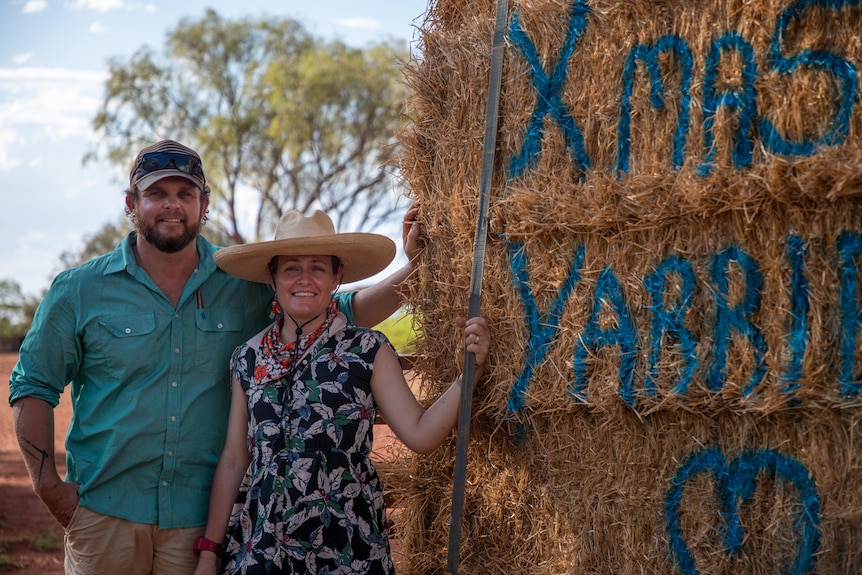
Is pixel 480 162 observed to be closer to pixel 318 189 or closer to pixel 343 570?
pixel 343 570

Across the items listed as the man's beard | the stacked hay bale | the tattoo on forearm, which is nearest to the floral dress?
the stacked hay bale

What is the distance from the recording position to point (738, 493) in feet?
9.55

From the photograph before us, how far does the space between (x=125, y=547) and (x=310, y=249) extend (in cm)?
140

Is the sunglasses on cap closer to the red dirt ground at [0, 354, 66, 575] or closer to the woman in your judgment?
the woman

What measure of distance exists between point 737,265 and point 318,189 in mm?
23444

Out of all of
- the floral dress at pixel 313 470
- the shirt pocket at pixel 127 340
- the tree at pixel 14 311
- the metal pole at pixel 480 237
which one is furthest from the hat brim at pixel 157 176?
the tree at pixel 14 311

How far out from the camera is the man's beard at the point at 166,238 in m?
3.73

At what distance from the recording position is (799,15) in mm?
2785

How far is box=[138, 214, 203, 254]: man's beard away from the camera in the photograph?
12.2ft

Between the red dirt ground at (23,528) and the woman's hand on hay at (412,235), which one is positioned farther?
the red dirt ground at (23,528)

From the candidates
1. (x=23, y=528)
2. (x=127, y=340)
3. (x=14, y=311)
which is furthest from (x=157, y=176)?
(x=14, y=311)

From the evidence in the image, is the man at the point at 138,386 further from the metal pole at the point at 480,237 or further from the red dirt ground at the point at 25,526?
the red dirt ground at the point at 25,526

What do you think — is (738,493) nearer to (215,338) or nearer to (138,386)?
(215,338)

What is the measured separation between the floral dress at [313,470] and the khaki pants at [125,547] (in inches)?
9.8
